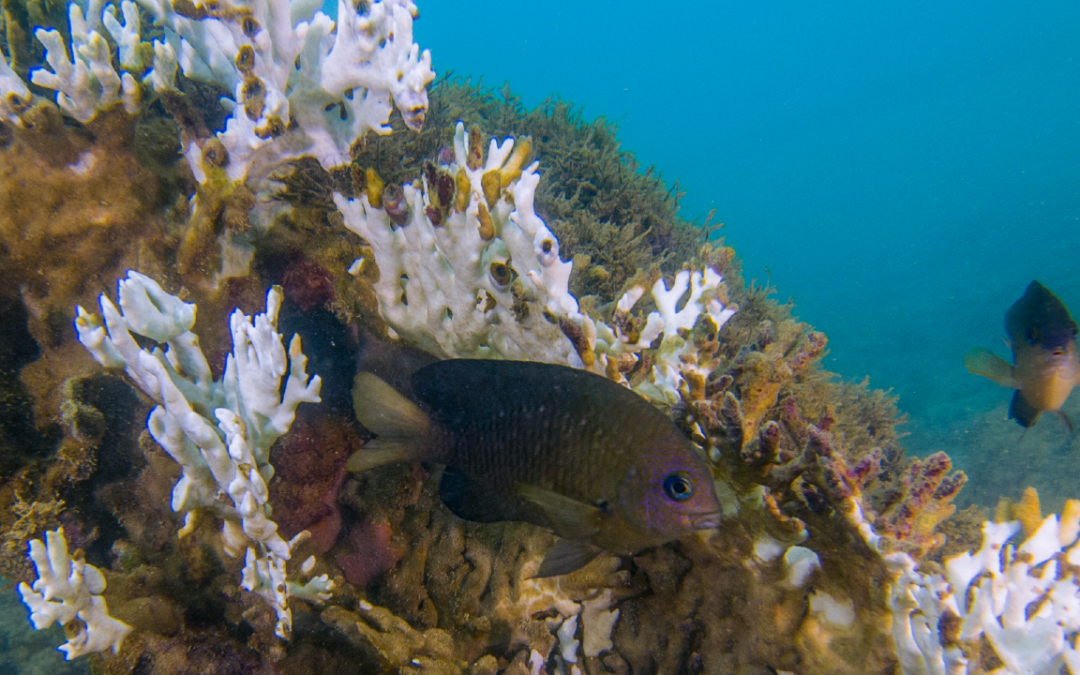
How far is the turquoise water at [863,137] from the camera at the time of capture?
31.6 metres

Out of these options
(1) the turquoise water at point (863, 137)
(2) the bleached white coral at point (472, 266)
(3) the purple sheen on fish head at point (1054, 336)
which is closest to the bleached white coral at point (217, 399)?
(2) the bleached white coral at point (472, 266)

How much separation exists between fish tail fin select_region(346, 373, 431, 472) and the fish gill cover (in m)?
0.06

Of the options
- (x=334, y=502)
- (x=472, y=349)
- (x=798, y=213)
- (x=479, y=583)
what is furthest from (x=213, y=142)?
(x=798, y=213)

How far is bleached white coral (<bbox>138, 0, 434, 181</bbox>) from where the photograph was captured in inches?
85.1

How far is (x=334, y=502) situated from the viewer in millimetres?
2303

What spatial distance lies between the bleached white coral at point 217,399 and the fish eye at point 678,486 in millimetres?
1323

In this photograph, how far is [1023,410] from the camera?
150 inches

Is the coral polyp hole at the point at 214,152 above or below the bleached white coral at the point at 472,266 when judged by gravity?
above

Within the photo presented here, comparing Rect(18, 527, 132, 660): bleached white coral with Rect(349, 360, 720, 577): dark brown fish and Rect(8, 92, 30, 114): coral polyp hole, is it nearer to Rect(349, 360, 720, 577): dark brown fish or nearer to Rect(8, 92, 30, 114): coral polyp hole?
Rect(349, 360, 720, 577): dark brown fish

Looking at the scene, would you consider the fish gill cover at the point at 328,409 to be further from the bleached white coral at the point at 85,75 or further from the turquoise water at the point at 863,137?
the turquoise water at the point at 863,137

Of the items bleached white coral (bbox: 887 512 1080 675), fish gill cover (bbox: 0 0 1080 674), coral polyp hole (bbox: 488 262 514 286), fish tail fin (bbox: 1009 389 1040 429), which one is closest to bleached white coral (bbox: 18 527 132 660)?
fish gill cover (bbox: 0 0 1080 674)

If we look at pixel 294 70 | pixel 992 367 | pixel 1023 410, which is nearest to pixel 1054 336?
pixel 992 367

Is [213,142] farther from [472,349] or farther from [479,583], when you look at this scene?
[479,583]

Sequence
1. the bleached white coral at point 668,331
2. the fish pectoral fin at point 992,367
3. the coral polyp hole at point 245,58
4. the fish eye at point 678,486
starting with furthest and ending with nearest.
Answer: the fish pectoral fin at point 992,367 → the bleached white coral at point 668,331 → the coral polyp hole at point 245,58 → the fish eye at point 678,486
